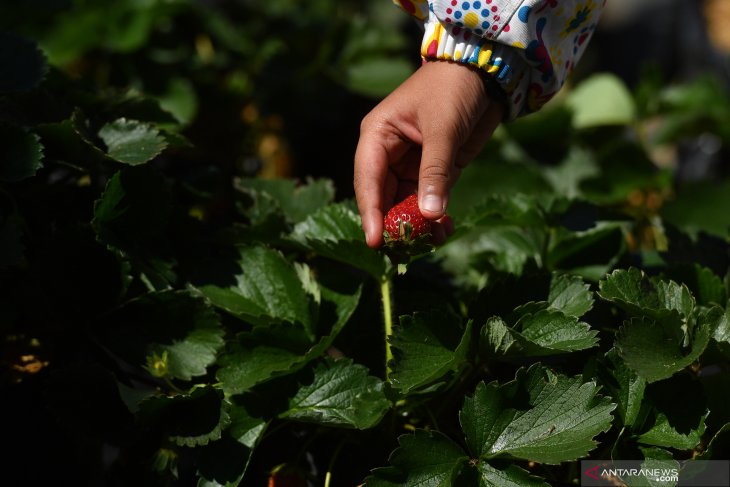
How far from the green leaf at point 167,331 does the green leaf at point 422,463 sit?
0.22 m

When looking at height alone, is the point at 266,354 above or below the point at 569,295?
below

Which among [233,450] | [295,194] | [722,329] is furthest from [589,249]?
[233,450]

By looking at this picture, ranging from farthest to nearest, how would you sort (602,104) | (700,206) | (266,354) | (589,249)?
(602,104), (700,206), (589,249), (266,354)

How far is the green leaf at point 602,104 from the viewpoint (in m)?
1.64

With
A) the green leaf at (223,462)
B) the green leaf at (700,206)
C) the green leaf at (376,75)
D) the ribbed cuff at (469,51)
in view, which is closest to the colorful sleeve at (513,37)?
the ribbed cuff at (469,51)

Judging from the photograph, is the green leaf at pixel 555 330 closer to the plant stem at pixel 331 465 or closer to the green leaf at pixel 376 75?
the plant stem at pixel 331 465

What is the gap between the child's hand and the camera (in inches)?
28.3

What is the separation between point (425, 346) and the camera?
0.74 meters

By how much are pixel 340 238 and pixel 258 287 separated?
0.11 metres

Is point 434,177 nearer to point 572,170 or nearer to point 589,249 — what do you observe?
point 589,249

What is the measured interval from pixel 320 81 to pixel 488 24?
113 cm

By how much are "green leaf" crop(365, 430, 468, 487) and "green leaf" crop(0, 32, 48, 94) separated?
1.77ft

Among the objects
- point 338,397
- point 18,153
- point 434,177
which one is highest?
point 434,177

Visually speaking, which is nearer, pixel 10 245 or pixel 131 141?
pixel 10 245
